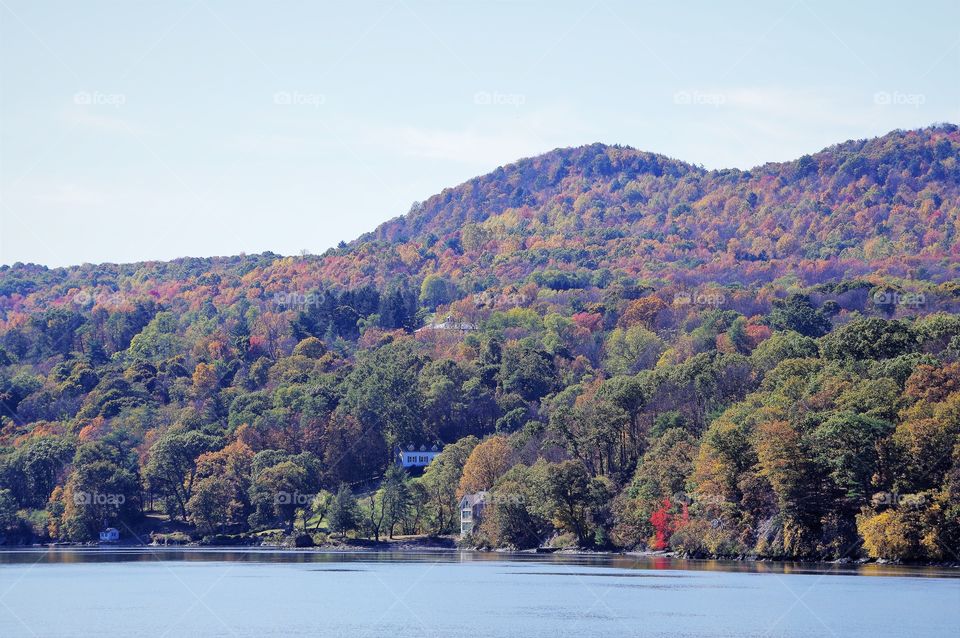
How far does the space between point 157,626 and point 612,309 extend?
14255cm

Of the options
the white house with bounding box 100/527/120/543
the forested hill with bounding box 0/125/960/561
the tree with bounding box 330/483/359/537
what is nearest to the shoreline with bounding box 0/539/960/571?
the forested hill with bounding box 0/125/960/561

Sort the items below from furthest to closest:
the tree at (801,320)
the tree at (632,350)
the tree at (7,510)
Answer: the tree at (632,350)
the tree at (801,320)
the tree at (7,510)

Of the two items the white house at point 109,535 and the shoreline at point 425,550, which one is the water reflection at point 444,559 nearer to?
the shoreline at point 425,550

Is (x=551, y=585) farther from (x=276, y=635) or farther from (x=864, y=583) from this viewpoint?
(x=276, y=635)

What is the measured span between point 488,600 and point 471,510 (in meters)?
52.7

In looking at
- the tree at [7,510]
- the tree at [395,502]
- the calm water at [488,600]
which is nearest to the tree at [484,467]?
the tree at [395,502]

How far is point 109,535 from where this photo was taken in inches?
4934

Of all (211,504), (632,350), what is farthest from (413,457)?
(632,350)

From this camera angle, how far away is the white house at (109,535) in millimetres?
124938

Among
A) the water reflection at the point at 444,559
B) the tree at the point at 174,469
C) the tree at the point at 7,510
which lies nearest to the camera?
the water reflection at the point at 444,559

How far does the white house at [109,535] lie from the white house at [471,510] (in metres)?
37.4

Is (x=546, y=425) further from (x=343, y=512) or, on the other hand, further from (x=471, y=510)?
(x=343, y=512)

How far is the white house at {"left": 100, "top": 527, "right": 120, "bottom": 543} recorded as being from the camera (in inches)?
4919

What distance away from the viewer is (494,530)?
10206 centimetres
